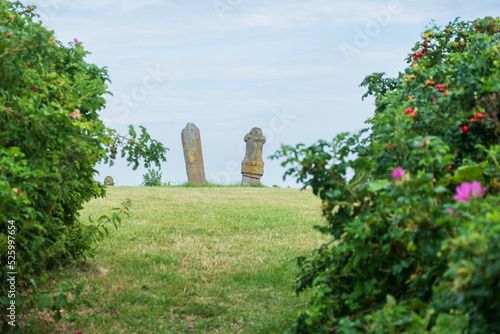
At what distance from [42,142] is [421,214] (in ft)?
8.63

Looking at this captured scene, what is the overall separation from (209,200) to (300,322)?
30.4 ft

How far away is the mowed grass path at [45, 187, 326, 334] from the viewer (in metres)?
5.36

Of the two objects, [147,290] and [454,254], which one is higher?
[454,254]

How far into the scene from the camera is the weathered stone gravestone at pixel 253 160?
61.6ft

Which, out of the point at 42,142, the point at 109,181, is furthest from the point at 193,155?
the point at 42,142

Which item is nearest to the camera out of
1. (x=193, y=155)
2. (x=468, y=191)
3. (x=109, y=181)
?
(x=468, y=191)

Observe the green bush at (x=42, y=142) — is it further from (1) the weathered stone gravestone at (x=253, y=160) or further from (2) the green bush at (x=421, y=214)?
(1) the weathered stone gravestone at (x=253, y=160)

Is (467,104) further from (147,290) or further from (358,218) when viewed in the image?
(147,290)

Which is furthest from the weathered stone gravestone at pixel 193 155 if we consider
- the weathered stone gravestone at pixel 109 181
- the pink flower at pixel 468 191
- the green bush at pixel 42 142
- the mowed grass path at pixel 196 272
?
the pink flower at pixel 468 191

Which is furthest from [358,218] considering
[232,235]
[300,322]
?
[232,235]

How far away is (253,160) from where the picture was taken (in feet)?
61.7

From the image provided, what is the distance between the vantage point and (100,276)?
21.3 ft

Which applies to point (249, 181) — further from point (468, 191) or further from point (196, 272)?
point (468, 191)

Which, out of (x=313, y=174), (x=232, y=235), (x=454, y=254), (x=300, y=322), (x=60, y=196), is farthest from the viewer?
(x=232, y=235)
